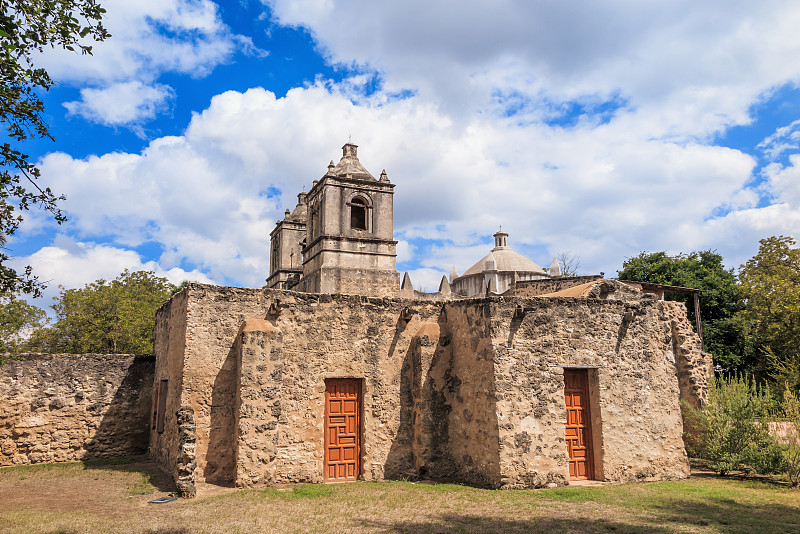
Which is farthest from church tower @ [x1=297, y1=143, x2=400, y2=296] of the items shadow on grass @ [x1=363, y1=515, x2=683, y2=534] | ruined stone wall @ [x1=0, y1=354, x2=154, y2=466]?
shadow on grass @ [x1=363, y1=515, x2=683, y2=534]

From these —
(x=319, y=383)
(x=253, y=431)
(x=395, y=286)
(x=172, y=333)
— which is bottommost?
(x=253, y=431)

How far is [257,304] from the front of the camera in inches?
445

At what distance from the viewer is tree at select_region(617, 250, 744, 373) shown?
29.5 metres

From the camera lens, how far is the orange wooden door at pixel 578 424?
430 inches

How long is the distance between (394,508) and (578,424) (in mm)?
4489

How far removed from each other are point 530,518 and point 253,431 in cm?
519

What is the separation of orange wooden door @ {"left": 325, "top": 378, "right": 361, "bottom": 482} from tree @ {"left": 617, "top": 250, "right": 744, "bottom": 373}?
25171mm

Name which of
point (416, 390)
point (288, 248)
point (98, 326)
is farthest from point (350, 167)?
point (416, 390)

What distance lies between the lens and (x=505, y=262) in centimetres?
4706

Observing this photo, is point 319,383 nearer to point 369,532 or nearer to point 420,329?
point 420,329

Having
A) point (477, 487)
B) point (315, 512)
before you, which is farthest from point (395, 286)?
point (315, 512)

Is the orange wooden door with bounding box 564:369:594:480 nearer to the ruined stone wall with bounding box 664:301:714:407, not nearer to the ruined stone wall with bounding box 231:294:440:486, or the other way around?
the ruined stone wall with bounding box 231:294:440:486

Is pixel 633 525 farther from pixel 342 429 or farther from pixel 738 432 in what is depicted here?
pixel 342 429

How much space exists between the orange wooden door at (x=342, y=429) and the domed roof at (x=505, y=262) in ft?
118
